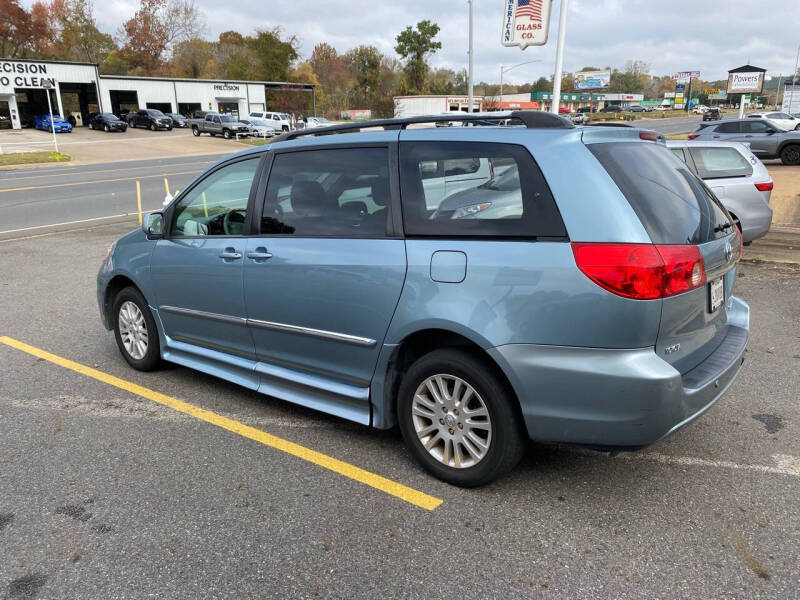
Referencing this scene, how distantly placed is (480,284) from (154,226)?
282cm

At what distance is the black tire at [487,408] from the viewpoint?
9.48 ft

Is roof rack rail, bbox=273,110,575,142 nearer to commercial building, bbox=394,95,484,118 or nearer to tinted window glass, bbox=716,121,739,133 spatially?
tinted window glass, bbox=716,121,739,133

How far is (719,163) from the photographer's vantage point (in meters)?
8.89

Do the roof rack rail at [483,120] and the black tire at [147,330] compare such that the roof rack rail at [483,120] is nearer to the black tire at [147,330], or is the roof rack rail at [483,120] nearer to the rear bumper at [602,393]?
the rear bumper at [602,393]

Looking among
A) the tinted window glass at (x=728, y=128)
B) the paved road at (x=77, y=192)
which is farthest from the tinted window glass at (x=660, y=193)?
the tinted window glass at (x=728, y=128)

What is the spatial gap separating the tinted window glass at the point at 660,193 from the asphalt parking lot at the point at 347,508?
1311 millimetres

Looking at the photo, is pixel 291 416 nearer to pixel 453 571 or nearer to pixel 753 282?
pixel 453 571

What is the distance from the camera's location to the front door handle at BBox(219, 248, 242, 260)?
3.87m

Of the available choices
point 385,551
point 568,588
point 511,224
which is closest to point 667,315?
point 511,224

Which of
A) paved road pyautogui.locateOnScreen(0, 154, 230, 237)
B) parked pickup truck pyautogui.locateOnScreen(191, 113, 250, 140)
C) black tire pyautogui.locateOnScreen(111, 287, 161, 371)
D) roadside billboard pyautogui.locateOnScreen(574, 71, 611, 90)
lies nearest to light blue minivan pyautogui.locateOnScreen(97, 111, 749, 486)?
black tire pyautogui.locateOnScreen(111, 287, 161, 371)

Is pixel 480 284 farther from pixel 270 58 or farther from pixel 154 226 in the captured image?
pixel 270 58

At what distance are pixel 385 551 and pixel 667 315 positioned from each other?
5.25 feet

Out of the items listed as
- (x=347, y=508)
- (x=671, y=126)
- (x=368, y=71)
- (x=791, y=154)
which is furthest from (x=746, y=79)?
(x=368, y=71)

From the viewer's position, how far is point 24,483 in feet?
10.7
